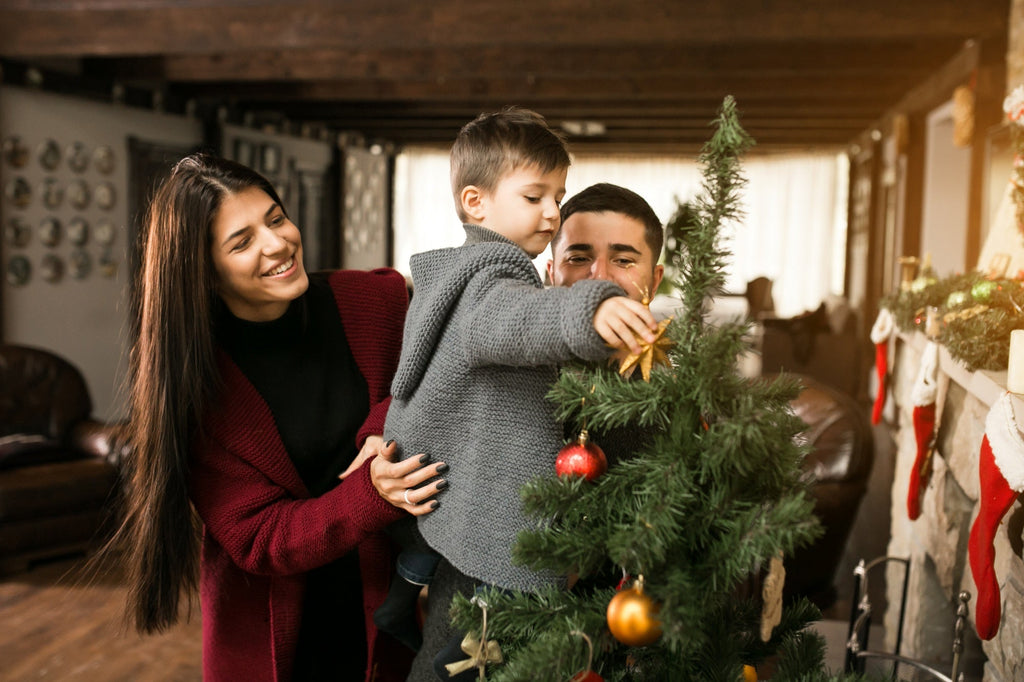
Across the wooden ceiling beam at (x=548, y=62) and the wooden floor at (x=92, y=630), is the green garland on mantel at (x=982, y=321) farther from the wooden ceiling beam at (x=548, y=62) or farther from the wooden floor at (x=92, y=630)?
the wooden ceiling beam at (x=548, y=62)

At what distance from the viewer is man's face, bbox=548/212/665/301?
136 cm

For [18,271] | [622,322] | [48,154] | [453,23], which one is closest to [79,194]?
[48,154]

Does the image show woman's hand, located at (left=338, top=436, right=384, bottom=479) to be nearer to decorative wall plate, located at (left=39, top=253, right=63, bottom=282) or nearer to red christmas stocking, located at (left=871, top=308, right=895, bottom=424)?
red christmas stocking, located at (left=871, top=308, right=895, bottom=424)

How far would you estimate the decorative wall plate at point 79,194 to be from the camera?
6366 mm

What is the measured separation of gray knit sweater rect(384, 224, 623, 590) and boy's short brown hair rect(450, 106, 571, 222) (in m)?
0.12

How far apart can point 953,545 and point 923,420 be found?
358 millimetres

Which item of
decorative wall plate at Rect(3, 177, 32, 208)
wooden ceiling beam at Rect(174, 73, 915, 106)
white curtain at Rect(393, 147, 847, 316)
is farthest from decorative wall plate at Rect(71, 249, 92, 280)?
white curtain at Rect(393, 147, 847, 316)

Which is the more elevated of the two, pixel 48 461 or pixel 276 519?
pixel 276 519

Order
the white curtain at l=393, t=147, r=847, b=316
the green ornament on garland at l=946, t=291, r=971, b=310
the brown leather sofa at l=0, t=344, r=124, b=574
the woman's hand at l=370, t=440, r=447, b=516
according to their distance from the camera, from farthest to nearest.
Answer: the white curtain at l=393, t=147, r=847, b=316
the brown leather sofa at l=0, t=344, r=124, b=574
the green ornament on garland at l=946, t=291, r=971, b=310
the woman's hand at l=370, t=440, r=447, b=516

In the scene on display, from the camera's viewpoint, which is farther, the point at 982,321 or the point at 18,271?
the point at 18,271

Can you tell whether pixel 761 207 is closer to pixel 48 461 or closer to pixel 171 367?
pixel 48 461

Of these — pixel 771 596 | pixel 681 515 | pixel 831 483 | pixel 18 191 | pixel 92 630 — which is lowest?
pixel 92 630

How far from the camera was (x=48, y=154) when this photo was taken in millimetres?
6145

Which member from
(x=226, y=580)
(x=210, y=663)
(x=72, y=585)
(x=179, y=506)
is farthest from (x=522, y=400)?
(x=72, y=585)
